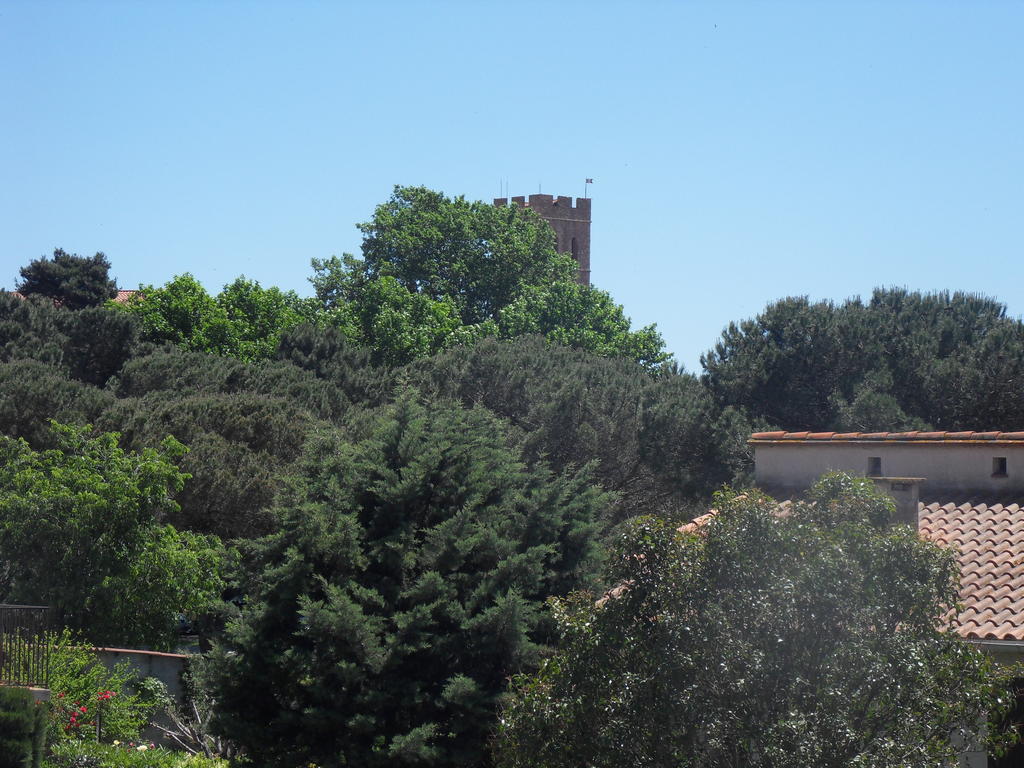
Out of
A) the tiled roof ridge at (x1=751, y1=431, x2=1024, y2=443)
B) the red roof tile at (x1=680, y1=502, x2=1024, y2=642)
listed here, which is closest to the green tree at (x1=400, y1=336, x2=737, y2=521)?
the tiled roof ridge at (x1=751, y1=431, x2=1024, y2=443)

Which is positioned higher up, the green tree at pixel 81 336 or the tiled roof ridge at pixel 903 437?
the green tree at pixel 81 336

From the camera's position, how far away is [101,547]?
2155 cm

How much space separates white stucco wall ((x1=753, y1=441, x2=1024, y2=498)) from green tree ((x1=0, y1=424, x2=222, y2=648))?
10969 millimetres

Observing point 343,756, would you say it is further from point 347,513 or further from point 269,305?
point 269,305

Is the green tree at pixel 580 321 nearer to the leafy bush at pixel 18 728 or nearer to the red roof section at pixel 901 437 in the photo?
the red roof section at pixel 901 437

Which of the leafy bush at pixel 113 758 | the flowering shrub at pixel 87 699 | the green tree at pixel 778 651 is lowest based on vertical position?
the leafy bush at pixel 113 758

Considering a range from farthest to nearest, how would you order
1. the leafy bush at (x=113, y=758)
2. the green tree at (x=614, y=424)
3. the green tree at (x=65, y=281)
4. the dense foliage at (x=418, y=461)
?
the green tree at (x=65, y=281) → the green tree at (x=614, y=424) → the leafy bush at (x=113, y=758) → the dense foliage at (x=418, y=461)

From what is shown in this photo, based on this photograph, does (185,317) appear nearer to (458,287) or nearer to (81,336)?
(81,336)

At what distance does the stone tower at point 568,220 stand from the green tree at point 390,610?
228 ft

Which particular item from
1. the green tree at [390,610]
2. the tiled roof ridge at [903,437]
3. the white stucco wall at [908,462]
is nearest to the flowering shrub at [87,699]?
the green tree at [390,610]

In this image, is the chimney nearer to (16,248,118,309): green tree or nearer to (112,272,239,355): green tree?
(112,272,239,355): green tree

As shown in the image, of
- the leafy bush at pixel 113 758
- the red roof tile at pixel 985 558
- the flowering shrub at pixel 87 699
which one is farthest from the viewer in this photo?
the flowering shrub at pixel 87 699

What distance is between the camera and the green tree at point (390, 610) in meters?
14.4

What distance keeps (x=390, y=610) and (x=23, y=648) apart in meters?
5.01
